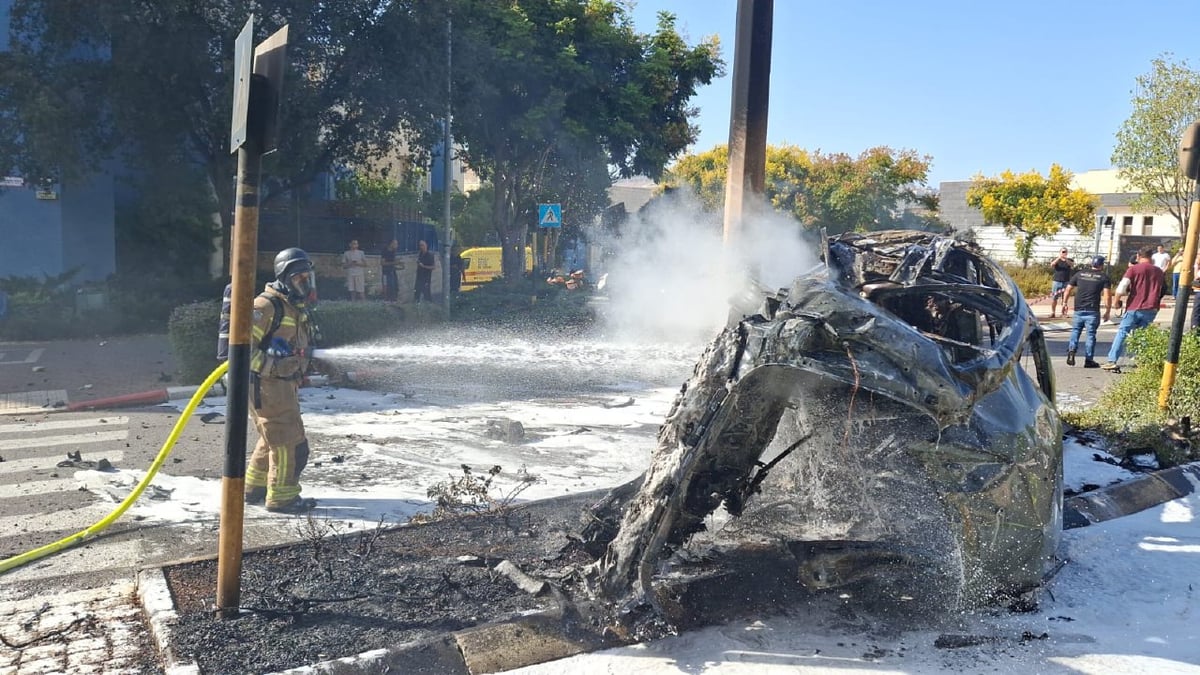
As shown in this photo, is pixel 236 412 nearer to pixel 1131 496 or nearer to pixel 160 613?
pixel 160 613

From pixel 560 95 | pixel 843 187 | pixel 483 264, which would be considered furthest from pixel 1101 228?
pixel 483 264

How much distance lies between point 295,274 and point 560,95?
16129 millimetres

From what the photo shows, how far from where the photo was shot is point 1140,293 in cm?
1266

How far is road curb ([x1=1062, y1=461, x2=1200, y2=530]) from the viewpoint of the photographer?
20.8ft

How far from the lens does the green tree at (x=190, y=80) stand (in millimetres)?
15359

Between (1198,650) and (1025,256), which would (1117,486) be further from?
(1025,256)

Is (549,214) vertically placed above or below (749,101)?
below

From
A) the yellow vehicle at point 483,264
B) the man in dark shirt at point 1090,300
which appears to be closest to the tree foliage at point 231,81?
the yellow vehicle at point 483,264

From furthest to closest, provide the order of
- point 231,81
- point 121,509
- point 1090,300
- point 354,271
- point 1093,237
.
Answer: point 1093,237
point 354,271
point 231,81
point 1090,300
point 121,509

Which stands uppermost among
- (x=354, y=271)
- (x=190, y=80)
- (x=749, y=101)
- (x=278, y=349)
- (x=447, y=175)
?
(x=190, y=80)

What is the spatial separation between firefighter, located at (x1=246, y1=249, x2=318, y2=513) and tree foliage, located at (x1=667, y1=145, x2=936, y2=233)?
26.3 m

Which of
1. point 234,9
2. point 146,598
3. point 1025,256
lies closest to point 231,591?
point 146,598

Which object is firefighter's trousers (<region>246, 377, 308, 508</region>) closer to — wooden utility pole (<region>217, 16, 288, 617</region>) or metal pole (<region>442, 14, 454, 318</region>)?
wooden utility pole (<region>217, 16, 288, 617</region>)

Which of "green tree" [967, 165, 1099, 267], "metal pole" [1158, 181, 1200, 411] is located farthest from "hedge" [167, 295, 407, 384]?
"green tree" [967, 165, 1099, 267]
